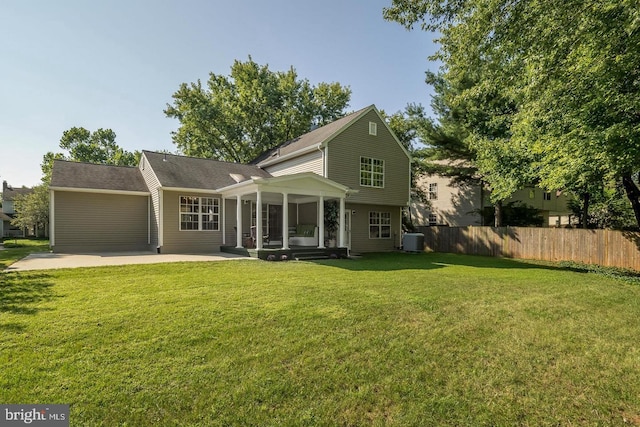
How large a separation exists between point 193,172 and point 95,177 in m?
4.50

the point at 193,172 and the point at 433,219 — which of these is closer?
the point at 193,172

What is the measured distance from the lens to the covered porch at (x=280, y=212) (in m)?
12.2

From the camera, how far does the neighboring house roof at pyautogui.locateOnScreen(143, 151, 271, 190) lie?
14366mm

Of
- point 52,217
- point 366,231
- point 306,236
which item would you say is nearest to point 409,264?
point 306,236

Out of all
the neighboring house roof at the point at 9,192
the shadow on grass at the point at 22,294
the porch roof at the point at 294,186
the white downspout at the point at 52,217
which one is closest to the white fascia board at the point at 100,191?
the white downspout at the point at 52,217

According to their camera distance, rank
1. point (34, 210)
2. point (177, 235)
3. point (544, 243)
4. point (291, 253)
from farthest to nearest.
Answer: point (34, 210)
point (544, 243)
point (177, 235)
point (291, 253)

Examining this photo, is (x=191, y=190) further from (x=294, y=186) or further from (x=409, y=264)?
(x=409, y=264)

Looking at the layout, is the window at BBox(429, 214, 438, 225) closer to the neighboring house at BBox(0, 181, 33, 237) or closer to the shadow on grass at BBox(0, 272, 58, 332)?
the shadow on grass at BBox(0, 272, 58, 332)

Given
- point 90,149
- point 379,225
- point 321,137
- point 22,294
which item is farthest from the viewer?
point 90,149

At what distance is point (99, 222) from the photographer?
47.5ft

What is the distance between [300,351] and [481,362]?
2.11 m

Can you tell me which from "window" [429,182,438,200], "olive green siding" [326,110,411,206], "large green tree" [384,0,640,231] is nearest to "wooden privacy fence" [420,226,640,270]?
"large green tree" [384,0,640,231]

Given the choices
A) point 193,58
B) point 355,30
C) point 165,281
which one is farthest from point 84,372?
point 193,58

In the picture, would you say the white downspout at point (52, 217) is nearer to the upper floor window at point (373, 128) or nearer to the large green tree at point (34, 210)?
the upper floor window at point (373, 128)
